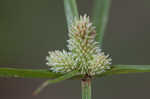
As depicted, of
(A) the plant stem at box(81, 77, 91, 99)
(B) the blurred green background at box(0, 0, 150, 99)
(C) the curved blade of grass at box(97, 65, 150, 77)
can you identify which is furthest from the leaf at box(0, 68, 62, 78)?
(B) the blurred green background at box(0, 0, 150, 99)

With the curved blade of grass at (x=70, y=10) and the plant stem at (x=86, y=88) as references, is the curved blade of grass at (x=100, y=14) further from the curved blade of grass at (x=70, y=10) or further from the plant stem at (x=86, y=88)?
the plant stem at (x=86, y=88)

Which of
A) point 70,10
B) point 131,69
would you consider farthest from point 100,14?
point 131,69

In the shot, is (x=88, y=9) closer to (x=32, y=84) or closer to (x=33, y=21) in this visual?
(x=33, y=21)

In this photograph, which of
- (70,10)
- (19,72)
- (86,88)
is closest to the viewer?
(19,72)

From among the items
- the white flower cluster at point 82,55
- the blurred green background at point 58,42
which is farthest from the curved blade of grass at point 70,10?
the blurred green background at point 58,42

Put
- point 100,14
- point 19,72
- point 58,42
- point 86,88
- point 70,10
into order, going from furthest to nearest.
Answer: point 58,42 < point 100,14 < point 70,10 < point 86,88 < point 19,72

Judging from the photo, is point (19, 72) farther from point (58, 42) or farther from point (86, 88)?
point (58, 42)

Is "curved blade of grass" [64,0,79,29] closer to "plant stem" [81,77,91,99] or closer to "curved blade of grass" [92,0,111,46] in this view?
"curved blade of grass" [92,0,111,46]
